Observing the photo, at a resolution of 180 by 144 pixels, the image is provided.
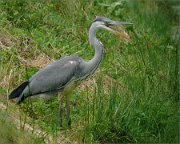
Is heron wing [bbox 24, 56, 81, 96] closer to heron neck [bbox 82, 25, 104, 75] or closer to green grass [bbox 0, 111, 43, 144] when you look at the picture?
heron neck [bbox 82, 25, 104, 75]

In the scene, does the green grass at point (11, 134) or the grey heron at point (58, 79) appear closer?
the green grass at point (11, 134)

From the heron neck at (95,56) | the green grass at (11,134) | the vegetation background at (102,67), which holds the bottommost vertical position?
the vegetation background at (102,67)

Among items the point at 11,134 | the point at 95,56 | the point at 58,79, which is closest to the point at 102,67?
the point at 95,56

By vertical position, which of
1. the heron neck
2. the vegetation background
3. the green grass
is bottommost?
the vegetation background

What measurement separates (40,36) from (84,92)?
129 centimetres

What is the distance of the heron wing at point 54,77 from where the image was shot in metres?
6.67

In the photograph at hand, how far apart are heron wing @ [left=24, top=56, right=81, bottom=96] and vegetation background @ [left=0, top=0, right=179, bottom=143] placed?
19 cm

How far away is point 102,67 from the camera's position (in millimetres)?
8516

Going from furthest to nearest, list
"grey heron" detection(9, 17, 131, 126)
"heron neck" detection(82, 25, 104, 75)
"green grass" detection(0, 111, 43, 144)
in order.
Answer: "heron neck" detection(82, 25, 104, 75) < "grey heron" detection(9, 17, 131, 126) < "green grass" detection(0, 111, 43, 144)

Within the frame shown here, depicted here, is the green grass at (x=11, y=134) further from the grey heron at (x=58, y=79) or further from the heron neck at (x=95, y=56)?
the heron neck at (x=95, y=56)

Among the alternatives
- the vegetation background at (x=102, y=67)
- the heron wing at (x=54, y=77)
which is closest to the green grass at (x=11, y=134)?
the vegetation background at (x=102, y=67)

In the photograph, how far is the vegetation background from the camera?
261 inches

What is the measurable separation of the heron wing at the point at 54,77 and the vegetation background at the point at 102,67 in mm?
194

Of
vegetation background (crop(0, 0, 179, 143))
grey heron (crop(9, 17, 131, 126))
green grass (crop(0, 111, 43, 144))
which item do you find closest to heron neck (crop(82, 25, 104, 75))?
grey heron (crop(9, 17, 131, 126))
